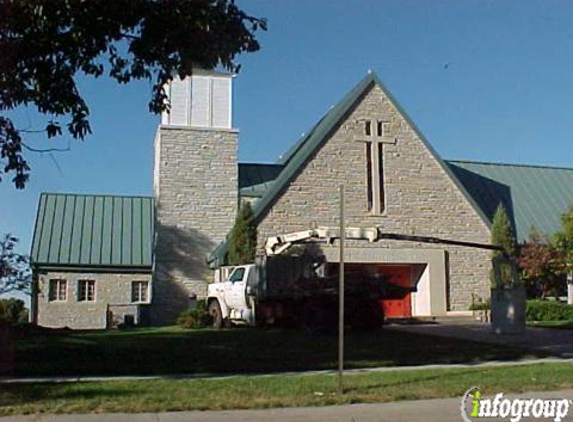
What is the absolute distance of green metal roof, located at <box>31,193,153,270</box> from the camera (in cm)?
3506

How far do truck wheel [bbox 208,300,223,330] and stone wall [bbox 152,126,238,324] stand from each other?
17.6 ft

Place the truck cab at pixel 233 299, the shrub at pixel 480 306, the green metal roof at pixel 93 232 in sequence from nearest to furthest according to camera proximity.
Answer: the truck cab at pixel 233 299
the shrub at pixel 480 306
the green metal roof at pixel 93 232

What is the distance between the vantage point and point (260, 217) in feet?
104

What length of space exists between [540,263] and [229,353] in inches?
729

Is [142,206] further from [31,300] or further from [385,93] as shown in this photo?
[385,93]

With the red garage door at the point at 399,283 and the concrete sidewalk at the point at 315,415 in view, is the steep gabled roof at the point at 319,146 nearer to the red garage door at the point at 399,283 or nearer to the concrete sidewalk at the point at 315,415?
the red garage door at the point at 399,283

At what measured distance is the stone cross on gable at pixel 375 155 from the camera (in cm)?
3309

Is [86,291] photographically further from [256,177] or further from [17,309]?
[256,177]

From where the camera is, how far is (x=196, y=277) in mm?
33781

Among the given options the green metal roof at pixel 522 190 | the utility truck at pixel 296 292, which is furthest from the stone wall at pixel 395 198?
the utility truck at pixel 296 292

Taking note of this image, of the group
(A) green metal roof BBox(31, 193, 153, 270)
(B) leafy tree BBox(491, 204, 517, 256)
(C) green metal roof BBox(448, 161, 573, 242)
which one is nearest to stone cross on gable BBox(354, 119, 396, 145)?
(B) leafy tree BBox(491, 204, 517, 256)

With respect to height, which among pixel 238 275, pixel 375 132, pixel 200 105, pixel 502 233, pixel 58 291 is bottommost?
pixel 58 291

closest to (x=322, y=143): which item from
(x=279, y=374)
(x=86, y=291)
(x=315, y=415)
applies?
(x=86, y=291)

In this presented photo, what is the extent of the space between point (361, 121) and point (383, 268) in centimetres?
609
